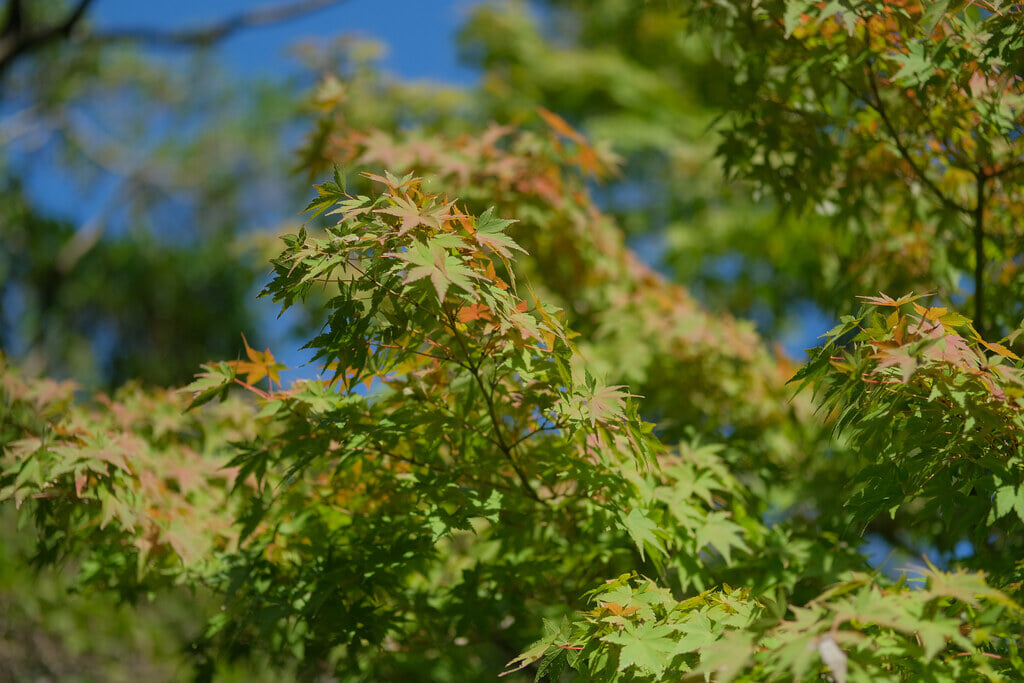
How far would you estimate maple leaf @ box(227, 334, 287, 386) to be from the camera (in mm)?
→ 2332

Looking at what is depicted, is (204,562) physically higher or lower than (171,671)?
higher

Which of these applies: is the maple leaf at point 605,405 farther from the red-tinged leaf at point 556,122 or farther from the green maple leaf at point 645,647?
the red-tinged leaf at point 556,122

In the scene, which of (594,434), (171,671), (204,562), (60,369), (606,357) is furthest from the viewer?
(60,369)

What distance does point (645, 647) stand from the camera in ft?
5.63

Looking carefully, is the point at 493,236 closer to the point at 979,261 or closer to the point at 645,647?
the point at 645,647

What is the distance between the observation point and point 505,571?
2.54 meters

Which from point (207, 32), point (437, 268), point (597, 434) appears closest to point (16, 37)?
point (207, 32)

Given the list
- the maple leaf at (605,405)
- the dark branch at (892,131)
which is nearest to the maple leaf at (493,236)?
the maple leaf at (605,405)

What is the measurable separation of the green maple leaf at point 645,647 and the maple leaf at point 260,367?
1269mm

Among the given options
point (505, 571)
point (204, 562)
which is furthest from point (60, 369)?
point (505, 571)

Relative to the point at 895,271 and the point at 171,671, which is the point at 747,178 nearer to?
the point at 895,271

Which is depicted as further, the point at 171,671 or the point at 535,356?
the point at 171,671

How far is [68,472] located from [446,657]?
4.44 ft

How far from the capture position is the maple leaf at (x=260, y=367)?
2332 mm
